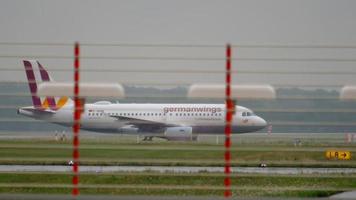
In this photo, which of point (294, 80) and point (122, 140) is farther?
point (122, 140)

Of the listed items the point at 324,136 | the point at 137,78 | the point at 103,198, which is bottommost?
the point at 103,198

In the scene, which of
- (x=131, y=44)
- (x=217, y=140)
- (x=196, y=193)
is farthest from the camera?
(x=196, y=193)

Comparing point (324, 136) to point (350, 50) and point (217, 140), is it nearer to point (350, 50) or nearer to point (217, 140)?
point (350, 50)

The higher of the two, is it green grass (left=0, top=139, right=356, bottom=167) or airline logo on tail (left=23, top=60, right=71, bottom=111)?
airline logo on tail (left=23, top=60, right=71, bottom=111)

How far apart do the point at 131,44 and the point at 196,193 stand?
410cm

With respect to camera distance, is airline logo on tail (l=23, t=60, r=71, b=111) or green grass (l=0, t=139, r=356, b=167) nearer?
airline logo on tail (l=23, t=60, r=71, b=111)

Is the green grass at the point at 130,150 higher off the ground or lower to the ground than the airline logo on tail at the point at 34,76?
lower

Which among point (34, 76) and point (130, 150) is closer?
point (34, 76)

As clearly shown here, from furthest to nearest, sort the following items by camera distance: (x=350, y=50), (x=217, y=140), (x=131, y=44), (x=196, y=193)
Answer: (x=196, y=193) < (x=217, y=140) < (x=350, y=50) < (x=131, y=44)

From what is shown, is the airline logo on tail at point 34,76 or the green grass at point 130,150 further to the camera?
the green grass at point 130,150

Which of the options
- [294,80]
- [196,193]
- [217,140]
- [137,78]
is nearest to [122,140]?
[217,140]

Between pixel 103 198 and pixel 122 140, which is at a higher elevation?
pixel 122 140

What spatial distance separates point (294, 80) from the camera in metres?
5.84

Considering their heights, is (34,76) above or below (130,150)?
above
